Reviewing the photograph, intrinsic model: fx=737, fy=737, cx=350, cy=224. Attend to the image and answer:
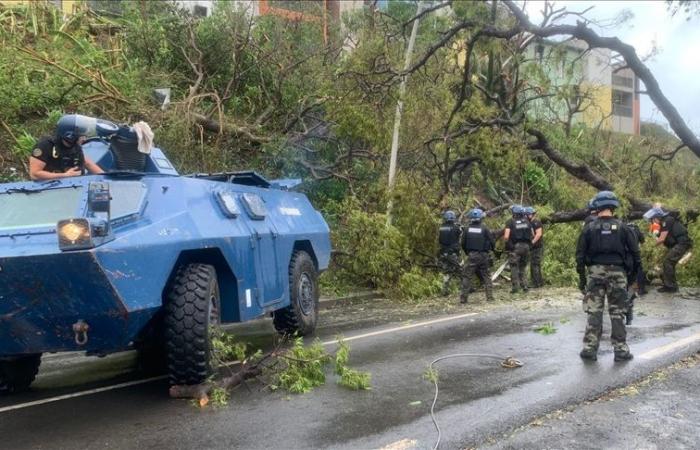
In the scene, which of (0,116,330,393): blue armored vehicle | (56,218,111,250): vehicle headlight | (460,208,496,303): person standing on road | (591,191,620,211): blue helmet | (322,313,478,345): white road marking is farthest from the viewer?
(460,208,496,303): person standing on road

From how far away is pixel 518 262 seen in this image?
14758 millimetres

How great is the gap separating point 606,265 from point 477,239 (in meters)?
5.97

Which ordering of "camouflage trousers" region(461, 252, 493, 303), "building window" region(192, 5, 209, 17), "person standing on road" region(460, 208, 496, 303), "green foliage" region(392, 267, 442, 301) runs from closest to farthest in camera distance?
"camouflage trousers" region(461, 252, 493, 303), "person standing on road" region(460, 208, 496, 303), "green foliage" region(392, 267, 442, 301), "building window" region(192, 5, 209, 17)

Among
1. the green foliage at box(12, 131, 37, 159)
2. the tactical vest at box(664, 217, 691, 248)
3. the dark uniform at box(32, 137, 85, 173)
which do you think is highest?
the green foliage at box(12, 131, 37, 159)

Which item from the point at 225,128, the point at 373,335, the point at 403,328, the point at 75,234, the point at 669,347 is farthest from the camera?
the point at 225,128

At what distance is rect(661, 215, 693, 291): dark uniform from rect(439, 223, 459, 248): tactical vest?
408 centimetres

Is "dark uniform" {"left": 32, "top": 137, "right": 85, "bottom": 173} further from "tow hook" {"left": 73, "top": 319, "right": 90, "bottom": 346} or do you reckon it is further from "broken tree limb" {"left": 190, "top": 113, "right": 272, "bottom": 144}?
"broken tree limb" {"left": 190, "top": 113, "right": 272, "bottom": 144}

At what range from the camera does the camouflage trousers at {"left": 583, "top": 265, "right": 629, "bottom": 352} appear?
737 cm

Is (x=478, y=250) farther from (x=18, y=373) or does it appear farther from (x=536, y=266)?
(x=18, y=373)

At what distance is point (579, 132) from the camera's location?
91.7ft

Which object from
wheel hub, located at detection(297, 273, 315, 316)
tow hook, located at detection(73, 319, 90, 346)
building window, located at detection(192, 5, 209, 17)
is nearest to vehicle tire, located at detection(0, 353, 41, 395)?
tow hook, located at detection(73, 319, 90, 346)

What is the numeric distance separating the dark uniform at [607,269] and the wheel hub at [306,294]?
3.36 metres

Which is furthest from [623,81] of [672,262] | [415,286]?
A: [415,286]

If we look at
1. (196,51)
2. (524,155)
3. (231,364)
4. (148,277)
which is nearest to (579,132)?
(524,155)
